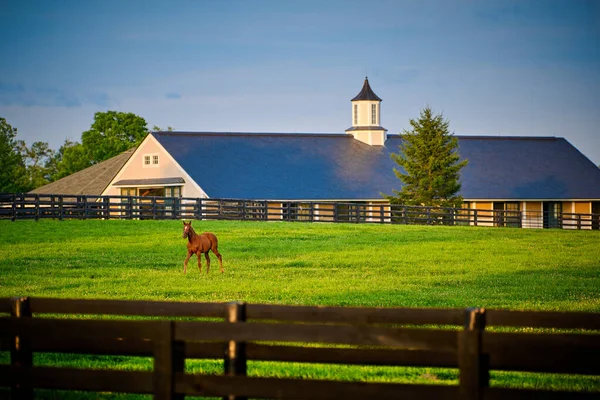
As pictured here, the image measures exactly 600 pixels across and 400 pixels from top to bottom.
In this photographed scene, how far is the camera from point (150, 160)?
192 ft

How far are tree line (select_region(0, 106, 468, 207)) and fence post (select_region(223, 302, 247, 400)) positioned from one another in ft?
159

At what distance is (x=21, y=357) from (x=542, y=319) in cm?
405

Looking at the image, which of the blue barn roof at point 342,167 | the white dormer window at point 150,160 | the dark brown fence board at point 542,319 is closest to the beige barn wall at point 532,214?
the blue barn roof at point 342,167

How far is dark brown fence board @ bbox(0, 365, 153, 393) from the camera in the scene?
669cm

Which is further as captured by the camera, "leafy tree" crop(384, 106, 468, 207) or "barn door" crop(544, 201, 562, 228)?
"barn door" crop(544, 201, 562, 228)

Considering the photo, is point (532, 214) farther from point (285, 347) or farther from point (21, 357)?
point (21, 357)

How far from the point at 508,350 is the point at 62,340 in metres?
3.34

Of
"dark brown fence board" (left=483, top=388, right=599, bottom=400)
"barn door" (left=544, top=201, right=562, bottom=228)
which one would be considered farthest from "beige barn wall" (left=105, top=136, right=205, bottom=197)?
"dark brown fence board" (left=483, top=388, right=599, bottom=400)

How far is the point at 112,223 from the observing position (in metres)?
40.8

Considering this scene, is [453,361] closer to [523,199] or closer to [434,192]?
[434,192]

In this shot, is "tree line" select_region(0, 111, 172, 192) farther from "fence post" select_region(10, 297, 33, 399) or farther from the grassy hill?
"fence post" select_region(10, 297, 33, 399)

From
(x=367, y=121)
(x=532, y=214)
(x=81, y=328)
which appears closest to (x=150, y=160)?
(x=367, y=121)

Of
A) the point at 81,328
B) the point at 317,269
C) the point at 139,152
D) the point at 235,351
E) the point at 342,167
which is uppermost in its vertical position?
the point at 139,152

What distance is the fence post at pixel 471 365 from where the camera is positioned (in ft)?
19.8
